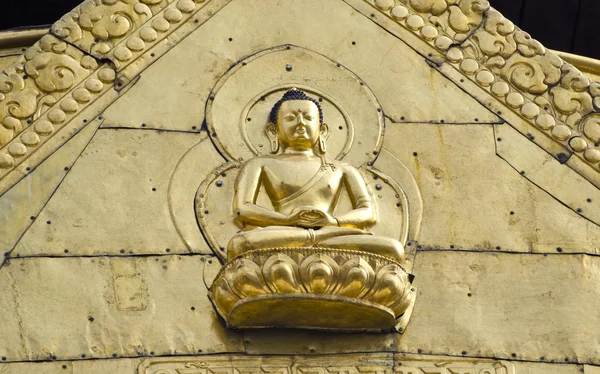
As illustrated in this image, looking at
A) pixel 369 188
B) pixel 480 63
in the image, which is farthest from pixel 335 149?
pixel 480 63

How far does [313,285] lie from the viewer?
1211 cm

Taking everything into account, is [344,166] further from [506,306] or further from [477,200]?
[506,306]

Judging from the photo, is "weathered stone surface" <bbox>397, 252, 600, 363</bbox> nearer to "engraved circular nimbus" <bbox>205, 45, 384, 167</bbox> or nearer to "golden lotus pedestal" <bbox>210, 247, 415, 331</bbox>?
"golden lotus pedestal" <bbox>210, 247, 415, 331</bbox>

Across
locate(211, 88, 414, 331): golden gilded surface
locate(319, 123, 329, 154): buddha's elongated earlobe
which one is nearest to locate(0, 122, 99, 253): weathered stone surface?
locate(211, 88, 414, 331): golden gilded surface

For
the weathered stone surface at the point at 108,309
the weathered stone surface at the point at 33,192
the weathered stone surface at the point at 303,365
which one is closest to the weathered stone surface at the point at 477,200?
the weathered stone surface at the point at 303,365

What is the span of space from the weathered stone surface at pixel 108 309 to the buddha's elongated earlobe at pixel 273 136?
0.89 m

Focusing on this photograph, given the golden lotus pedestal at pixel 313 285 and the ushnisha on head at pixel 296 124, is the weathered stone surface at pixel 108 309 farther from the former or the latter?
the ushnisha on head at pixel 296 124

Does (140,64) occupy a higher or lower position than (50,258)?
higher

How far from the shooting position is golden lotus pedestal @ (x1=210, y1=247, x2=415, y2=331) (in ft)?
39.8

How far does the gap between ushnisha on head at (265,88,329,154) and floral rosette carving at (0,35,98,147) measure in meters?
1.31

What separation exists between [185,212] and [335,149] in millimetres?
1066

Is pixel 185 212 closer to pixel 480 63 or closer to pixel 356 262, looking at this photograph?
pixel 356 262

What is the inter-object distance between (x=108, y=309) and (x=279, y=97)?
190 cm

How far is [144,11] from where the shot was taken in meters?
13.8
